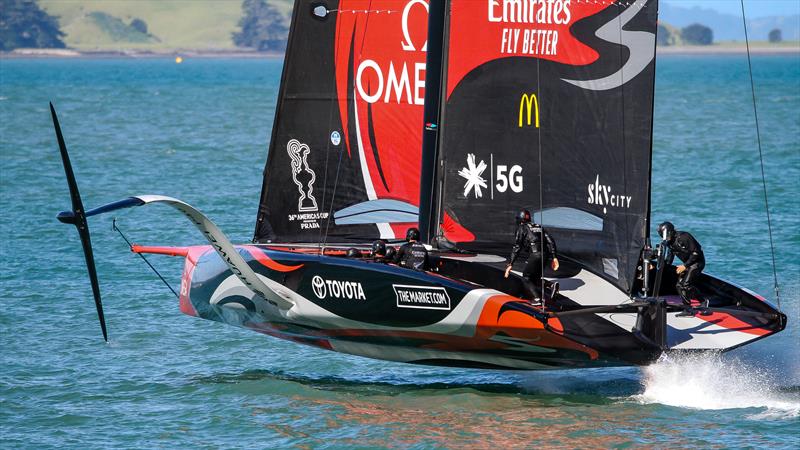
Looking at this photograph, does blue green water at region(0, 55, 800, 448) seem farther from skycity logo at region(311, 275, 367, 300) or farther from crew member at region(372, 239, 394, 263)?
crew member at region(372, 239, 394, 263)

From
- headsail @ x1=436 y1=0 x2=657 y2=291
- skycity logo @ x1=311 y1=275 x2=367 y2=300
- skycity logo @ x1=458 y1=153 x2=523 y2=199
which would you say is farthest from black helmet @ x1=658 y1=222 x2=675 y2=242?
skycity logo @ x1=311 y1=275 x2=367 y2=300

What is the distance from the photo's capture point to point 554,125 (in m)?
16.2

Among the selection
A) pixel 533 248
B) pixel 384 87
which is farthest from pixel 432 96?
pixel 533 248

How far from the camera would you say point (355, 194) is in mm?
18531

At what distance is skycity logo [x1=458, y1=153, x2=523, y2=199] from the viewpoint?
16516 mm

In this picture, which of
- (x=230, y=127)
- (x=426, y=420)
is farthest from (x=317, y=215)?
(x=230, y=127)

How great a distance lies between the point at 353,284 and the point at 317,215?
10.8 feet

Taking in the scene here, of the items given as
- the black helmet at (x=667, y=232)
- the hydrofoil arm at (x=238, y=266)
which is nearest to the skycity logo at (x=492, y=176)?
the black helmet at (x=667, y=232)

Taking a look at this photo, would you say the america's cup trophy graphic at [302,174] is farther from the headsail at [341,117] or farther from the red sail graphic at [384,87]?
the red sail graphic at [384,87]

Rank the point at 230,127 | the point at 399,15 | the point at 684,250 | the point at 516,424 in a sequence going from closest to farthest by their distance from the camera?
the point at 516,424 → the point at 684,250 → the point at 399,15 → the point at 230,127

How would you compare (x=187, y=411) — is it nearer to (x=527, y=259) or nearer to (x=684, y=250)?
(x=527, y=259)

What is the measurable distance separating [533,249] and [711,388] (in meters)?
2.64

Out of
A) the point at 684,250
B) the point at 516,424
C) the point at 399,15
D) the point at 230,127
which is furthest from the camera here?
the point at 230,127

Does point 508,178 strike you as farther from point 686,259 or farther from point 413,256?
point 686,259
